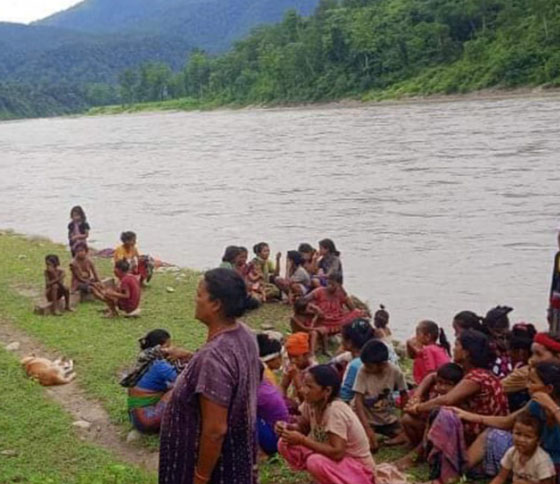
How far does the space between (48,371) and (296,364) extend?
8.34 ft

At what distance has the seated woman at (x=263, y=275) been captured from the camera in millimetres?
10992

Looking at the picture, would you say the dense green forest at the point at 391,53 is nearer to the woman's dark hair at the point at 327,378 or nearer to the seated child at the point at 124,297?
the seated child at the point at 124,297

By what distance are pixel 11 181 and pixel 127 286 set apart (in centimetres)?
2615

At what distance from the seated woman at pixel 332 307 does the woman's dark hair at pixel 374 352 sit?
3.06 metres

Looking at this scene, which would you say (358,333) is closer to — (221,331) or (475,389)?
(475,389)

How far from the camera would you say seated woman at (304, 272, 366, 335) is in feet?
29.6

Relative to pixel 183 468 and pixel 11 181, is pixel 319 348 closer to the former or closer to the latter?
pixel 183 468

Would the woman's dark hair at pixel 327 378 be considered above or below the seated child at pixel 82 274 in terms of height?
above

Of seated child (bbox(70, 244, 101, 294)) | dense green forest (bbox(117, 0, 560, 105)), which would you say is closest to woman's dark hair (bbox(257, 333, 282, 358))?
seated child (bbox(70, 244, 101, 294))

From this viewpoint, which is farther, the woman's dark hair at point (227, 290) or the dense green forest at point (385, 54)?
the dense green forest at point (385, 54)

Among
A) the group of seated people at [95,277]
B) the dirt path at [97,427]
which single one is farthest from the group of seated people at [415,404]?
the group of seated people at [95,277]

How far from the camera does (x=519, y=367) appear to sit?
231 inches

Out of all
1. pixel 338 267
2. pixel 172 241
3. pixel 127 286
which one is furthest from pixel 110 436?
pixel 172 241

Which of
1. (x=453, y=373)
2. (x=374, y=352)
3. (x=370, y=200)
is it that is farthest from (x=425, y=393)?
(x=370, y=200)
